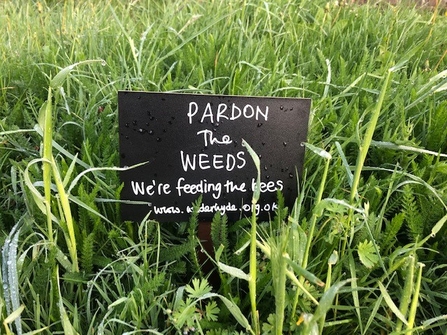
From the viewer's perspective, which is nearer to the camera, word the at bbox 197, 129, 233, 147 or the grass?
the grass

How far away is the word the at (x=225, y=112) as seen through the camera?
0.79 metres

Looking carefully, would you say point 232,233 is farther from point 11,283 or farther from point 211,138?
point 11,283

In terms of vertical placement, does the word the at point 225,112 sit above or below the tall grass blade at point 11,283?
above

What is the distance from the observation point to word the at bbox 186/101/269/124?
0.79 m

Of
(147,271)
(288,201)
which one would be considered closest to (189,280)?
(147,271)

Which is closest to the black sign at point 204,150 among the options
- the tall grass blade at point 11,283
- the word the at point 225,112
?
the word the at point 225,112

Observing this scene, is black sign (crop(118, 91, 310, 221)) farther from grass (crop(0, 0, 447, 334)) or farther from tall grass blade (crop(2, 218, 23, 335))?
tall grass blade (crop(2, 218, 23, 335))

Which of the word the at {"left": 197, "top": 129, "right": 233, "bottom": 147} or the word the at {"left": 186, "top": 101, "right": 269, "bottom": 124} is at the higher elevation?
the word the at {"left": 186, "top": 101, "right": 269, "bottom": 124}

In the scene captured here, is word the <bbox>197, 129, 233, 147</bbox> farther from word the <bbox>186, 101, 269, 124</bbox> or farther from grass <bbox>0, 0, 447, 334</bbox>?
grass <bbox>0, 0, 447, 334</bbox>

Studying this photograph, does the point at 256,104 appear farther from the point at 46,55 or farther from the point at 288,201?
the point at 46,55

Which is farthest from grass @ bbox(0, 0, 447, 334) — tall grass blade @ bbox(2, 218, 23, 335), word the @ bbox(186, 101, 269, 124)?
word the @ bbox(186, 101, 269, 124)

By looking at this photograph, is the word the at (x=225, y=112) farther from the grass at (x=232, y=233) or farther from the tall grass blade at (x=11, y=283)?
the tall grass blade at (x=11, y=283)

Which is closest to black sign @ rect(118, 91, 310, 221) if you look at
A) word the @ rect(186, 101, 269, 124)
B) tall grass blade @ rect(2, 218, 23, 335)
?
word the @ rect(186, 101, 269, 124)

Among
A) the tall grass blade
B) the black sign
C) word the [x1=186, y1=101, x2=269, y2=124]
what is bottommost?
the tall grass blade
